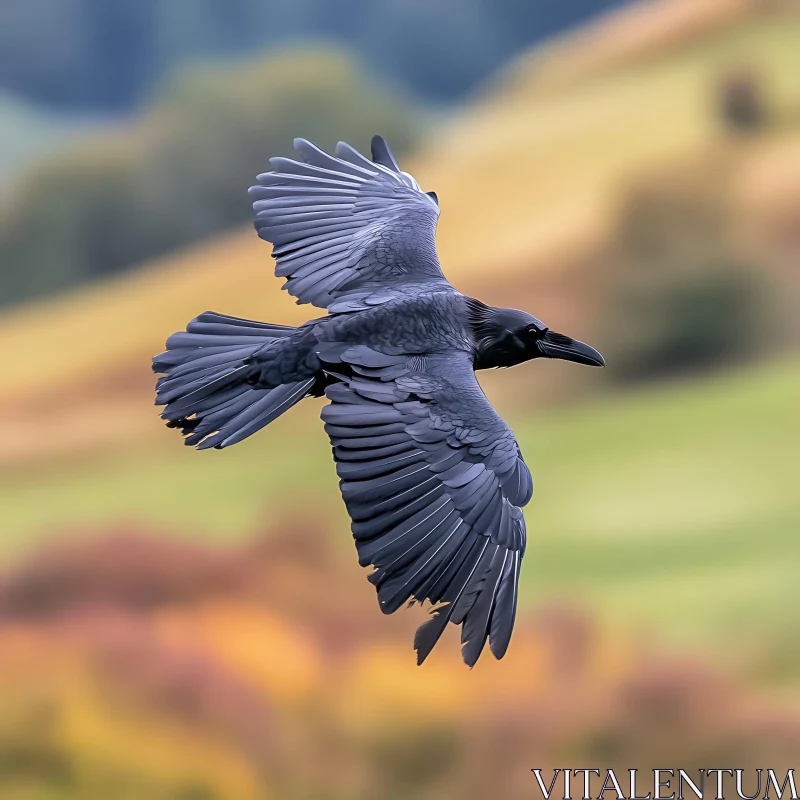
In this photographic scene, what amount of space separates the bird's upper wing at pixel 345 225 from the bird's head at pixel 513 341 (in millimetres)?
386

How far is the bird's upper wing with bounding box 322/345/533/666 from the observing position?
4.45m

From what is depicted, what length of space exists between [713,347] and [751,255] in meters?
1.14

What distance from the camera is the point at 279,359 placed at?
199 inches

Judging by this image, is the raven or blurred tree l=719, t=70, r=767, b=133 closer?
the raven

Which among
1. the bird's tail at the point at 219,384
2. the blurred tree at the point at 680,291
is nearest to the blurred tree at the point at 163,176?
the blurred tree at the point at 680,291

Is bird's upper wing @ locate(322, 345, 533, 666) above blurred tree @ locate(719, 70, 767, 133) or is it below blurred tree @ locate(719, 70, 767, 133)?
below

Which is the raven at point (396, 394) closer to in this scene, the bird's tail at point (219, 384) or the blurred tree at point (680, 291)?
the bird's tail at point (219, 384)

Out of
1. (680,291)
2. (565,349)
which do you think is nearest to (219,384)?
(565,349)

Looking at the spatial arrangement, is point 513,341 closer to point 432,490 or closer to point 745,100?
point 432,490

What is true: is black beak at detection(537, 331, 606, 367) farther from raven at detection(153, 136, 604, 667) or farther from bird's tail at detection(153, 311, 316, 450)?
bird's tail at detection(153, 311, 316, 450)

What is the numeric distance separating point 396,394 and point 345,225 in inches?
61.9

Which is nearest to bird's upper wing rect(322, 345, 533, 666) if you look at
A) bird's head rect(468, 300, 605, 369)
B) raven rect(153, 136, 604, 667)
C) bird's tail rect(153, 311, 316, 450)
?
raven rect(153, 136, 604, 667)

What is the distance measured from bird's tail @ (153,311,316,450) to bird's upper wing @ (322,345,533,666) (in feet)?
1.06

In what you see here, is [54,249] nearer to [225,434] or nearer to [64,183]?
[64,183]
